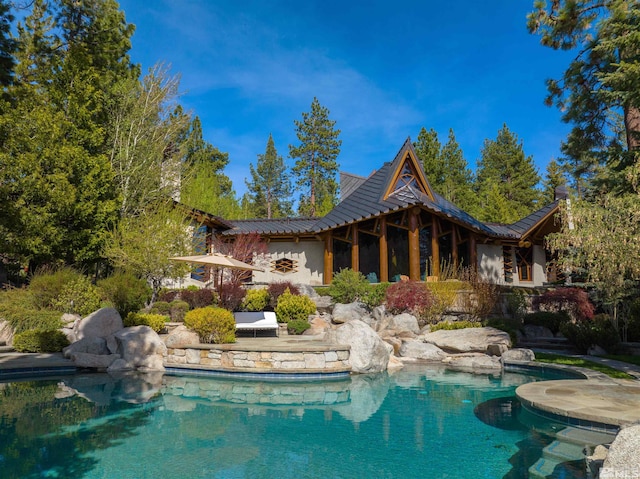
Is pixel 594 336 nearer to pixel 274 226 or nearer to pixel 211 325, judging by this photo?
pixel 211 325

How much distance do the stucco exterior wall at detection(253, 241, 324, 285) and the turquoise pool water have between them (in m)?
13.4

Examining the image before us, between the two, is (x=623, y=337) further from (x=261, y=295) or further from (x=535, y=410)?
(x=261, y=295)

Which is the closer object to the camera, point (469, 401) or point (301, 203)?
point (469, 401)

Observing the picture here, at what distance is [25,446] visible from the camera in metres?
5.47

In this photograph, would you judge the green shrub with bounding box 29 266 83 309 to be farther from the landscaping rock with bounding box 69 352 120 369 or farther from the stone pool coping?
the stone pool coping

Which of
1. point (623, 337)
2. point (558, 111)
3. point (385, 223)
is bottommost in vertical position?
point (623, 337)

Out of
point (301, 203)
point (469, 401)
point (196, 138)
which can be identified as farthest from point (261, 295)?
point (301, 203)

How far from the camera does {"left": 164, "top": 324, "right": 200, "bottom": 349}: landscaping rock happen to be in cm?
1077

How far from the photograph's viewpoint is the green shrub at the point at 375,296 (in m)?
16.8

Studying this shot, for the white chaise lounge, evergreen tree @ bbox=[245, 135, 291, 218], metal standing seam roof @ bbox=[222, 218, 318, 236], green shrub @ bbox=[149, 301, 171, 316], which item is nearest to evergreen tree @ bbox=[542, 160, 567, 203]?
evergreen tree @ bbox=[245, 135, 291, 218]

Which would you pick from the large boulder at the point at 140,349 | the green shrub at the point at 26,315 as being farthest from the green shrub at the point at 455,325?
the green shrub at the point at 26,315

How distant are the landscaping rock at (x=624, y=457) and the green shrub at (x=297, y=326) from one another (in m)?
11.2

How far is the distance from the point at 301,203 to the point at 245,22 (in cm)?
3358

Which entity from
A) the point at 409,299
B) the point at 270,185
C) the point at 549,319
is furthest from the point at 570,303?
the point at 270,185
